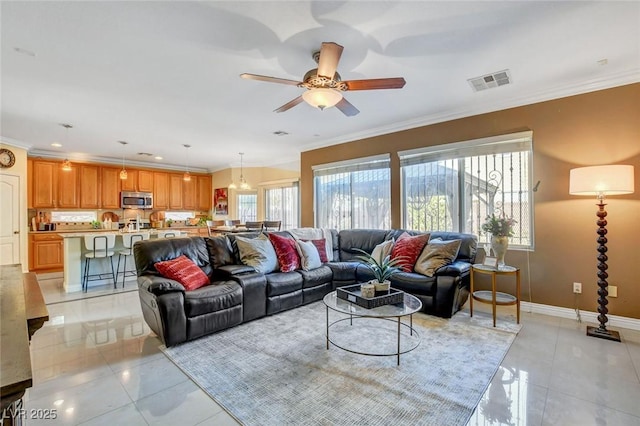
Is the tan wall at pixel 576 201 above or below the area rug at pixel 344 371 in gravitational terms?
above

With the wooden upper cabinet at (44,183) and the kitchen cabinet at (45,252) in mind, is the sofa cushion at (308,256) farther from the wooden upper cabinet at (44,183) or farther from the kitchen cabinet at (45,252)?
the wooden upper cabinet at (44,183)

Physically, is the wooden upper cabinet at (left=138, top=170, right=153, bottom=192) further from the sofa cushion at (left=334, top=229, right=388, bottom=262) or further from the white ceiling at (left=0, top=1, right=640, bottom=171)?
the sofa cushion at (left=334, top=229, right=388, bottom=262)

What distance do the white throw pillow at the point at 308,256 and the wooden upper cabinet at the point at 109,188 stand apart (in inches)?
233

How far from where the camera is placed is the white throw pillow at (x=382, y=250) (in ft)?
13.6

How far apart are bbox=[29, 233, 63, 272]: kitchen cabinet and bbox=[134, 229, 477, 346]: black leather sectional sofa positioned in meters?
4.83

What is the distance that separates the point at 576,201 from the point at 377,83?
9.13 ft

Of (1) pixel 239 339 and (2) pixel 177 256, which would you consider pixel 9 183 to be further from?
(1) pixel 239 339

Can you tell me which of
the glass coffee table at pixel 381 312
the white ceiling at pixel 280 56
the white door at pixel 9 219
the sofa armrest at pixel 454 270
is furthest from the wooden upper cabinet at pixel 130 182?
the sofa armrest at pixel 454 270

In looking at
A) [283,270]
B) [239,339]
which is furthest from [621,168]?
[239,339]

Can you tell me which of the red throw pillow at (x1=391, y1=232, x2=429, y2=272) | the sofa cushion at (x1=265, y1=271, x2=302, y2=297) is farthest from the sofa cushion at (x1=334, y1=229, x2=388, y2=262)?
the sofa cushion at (x1=265, y1=271, x2=302, y2=297)

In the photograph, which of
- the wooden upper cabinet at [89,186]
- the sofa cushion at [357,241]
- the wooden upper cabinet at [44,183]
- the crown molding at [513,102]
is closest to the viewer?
the crown molding at [513,102]

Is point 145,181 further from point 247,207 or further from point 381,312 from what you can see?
point 381,312

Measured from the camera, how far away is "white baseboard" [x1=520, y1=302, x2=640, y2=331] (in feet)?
10.1

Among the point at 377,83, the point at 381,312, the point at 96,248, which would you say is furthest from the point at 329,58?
the point at 96,248
